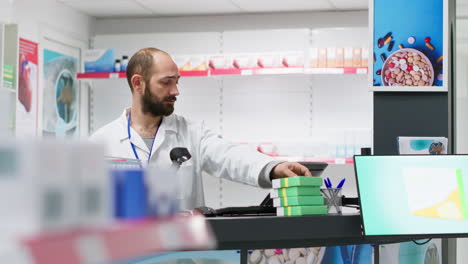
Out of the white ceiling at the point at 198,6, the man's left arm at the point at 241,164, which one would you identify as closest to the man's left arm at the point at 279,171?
the man's left arm at the point at 241,164

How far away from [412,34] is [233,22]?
3643 millimetres

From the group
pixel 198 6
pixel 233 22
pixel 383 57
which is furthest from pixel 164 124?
pixel 233 22

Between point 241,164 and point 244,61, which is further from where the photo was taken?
point 244,61

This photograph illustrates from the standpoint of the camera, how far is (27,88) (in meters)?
5.93

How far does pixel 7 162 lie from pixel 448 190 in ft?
7.64

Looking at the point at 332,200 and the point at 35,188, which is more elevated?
the point at 35,188

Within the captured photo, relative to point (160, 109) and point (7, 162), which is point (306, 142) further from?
point (7, 162)

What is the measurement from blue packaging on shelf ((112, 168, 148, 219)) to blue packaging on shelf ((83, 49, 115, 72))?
6144 millimetres

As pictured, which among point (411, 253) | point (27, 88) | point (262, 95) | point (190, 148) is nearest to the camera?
point (411, 253)

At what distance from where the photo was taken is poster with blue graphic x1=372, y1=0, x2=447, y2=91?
11.7 ft

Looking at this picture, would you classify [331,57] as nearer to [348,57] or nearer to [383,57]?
[348,57]

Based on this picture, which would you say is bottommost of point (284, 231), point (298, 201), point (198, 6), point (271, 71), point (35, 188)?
point (284, 231)

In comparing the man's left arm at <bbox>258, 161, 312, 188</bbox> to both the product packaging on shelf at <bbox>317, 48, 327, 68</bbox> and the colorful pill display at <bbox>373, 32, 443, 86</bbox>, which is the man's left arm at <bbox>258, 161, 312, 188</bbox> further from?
the product packaging on shelf at <bbox>317, 48, 327, 68</bbox>

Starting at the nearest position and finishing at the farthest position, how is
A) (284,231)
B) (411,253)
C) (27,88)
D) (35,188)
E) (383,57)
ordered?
(35,188), (284,231), (411,253), (383,57), (27,88)
